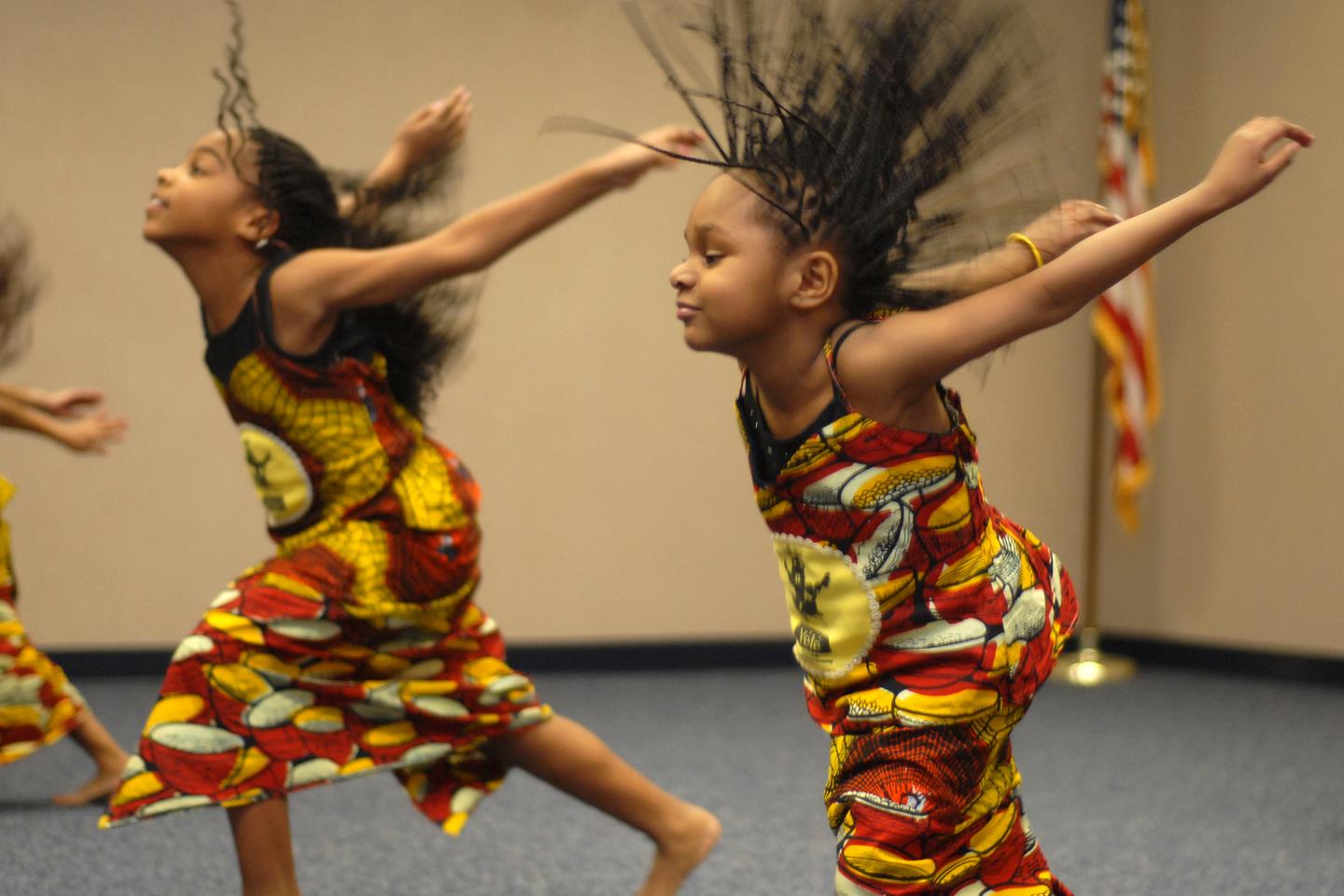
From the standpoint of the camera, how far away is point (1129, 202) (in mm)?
4473

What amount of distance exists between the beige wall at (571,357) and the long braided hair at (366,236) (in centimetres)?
215

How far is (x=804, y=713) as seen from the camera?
4.17 m

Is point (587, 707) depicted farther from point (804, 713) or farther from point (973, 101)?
point (973, 101)

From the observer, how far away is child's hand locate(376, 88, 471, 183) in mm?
2375

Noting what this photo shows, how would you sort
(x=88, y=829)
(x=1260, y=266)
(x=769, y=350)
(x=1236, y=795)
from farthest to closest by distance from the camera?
(x=1260, y=266) < (x=1236, y=795) < (x=88, y=829) < (x=769, y=350)

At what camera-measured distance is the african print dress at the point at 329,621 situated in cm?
198

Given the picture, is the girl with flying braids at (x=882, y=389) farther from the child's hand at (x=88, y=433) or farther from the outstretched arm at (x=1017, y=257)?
the child's hand at (x=88, y=433)

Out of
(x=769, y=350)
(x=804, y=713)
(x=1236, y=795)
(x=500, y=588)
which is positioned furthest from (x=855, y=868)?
(x=500, y=588)

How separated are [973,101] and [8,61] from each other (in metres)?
3.51

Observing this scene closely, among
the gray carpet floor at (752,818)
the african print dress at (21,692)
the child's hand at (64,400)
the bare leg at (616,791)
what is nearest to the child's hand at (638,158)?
the bare leg at (616,791)

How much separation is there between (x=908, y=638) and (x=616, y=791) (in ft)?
2.63

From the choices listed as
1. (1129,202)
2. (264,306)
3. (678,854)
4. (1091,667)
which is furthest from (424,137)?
(1091,667)

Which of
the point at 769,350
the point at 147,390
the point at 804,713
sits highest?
the point at 769,350

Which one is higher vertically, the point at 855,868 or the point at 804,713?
the point at 855,868
